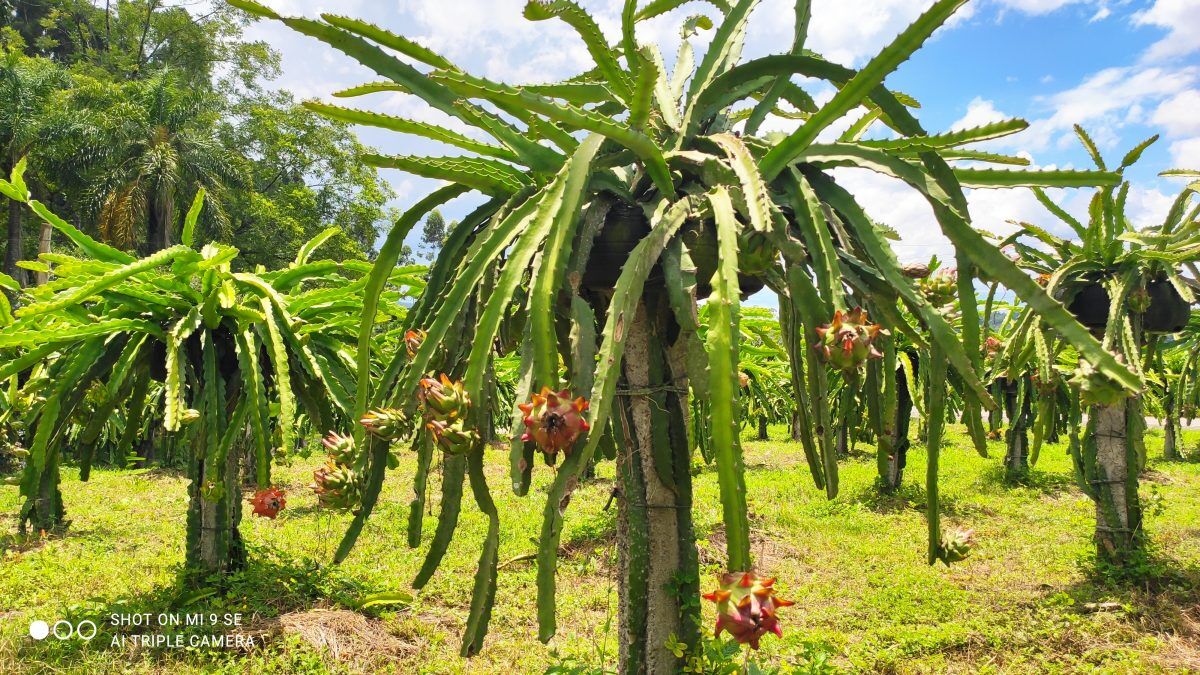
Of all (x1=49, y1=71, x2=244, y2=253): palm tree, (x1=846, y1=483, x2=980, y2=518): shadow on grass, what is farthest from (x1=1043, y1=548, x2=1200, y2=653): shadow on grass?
(x1=49, y1=71, x2=244, y2=253): palm tree

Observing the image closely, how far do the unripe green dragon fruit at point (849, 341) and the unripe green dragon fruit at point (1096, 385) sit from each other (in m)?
0.37

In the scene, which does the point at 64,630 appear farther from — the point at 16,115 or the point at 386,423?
the point at 16,115

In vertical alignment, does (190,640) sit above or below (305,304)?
below

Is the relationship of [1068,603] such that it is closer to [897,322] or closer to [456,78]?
[897,322]

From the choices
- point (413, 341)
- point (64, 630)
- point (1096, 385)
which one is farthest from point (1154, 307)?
point (64, 630)

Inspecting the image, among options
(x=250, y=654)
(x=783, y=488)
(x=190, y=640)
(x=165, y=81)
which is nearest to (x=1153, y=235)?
(x=250, y=654)

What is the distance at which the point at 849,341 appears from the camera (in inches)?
38.0

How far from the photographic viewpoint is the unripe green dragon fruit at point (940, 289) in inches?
56.2

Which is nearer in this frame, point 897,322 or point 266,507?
point 897,322

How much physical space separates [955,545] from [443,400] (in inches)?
36.3

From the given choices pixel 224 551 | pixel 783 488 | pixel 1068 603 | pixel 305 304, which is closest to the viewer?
pixel 305 304

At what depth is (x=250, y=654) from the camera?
3.48m

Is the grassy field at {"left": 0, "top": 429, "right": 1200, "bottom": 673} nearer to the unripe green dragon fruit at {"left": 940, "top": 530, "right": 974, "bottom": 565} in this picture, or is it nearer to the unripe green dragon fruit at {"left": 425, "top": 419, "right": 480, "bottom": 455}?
the unripe green dragon fruit at {"left": 940, "top": 530, "right": 974, "bottom": 565}

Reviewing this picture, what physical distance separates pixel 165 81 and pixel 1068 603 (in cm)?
2067
